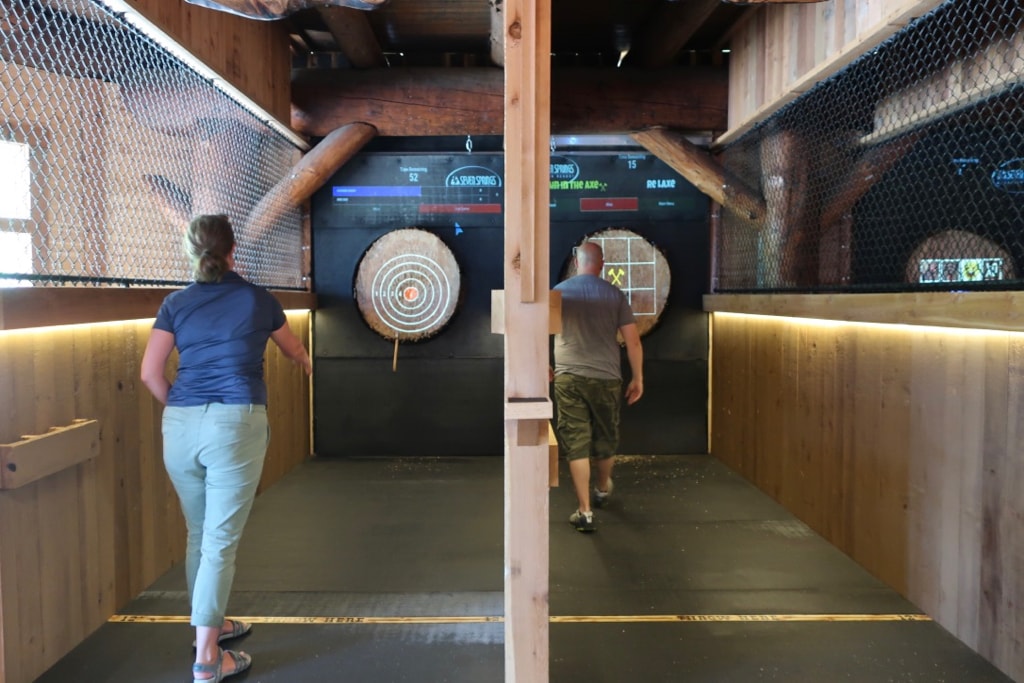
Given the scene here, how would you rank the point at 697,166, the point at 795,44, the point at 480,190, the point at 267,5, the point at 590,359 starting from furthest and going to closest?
the point at 480,190 < the point at 697,166 < the point at 590,359 < the point at 795,44 < the point at 267,5

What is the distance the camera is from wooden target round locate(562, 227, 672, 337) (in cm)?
521

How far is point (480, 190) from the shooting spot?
17.1 feet

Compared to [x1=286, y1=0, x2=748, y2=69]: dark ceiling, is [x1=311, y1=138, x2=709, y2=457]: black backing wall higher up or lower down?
lower down

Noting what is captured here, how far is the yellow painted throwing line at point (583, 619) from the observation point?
8.80 feet

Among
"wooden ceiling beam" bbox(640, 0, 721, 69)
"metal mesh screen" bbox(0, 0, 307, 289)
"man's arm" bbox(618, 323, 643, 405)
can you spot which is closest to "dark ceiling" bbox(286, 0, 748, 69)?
"wooden ceiling beam" bbox(640, 0, 721, 69)

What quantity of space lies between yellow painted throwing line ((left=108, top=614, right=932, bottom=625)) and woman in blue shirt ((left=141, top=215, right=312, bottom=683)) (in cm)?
44

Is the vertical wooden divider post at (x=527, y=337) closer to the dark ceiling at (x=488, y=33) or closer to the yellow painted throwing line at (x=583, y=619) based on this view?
the yellow painted throwing line at (x=583, y=619)

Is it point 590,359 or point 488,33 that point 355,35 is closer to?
point 488,33

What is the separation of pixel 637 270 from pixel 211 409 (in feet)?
11.6

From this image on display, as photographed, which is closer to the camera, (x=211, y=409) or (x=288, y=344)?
(x=211, y=409)

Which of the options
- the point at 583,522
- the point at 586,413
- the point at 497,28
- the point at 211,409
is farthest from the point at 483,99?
the point at 211,409

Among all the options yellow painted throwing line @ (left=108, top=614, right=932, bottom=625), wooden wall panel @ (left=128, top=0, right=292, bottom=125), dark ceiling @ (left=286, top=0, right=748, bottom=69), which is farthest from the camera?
dark ceiling @ (left=286, top=0, right=748, bottom=69)

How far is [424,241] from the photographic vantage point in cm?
515

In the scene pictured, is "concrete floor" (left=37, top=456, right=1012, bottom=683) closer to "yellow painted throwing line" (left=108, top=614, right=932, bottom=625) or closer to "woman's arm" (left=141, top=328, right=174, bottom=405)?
"yellow painted throwing line" (left=108, top=614, right=932, bottom=625)
